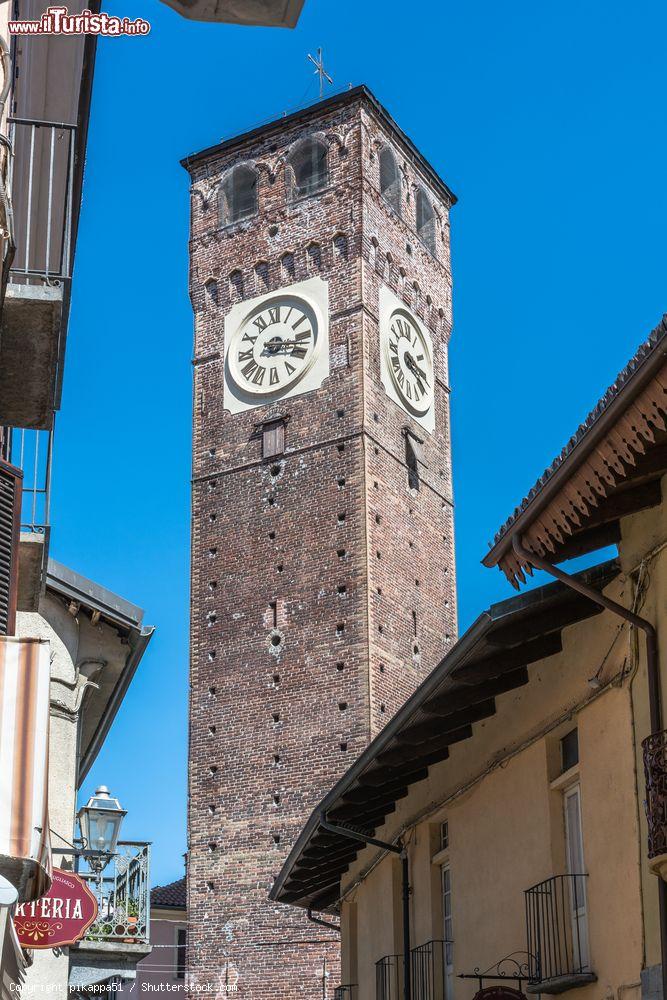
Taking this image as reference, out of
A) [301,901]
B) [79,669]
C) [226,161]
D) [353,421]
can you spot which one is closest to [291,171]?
[226,161]

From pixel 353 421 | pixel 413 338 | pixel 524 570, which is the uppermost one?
pixel 413 338

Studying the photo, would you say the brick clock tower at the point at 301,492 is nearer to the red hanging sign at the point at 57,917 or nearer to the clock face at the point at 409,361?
the clock face at the point at 409,361

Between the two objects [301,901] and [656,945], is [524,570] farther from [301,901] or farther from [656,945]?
[301,901]

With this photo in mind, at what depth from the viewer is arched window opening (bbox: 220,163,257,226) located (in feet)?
124

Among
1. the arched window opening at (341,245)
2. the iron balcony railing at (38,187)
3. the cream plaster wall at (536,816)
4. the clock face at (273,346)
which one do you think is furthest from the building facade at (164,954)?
the iron balcony railing at (38,187)

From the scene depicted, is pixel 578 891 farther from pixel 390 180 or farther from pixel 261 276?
pixel 390 180

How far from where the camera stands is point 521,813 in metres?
10.2

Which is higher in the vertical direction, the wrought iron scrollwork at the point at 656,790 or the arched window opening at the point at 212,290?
the arched window opening at the point at 212,290

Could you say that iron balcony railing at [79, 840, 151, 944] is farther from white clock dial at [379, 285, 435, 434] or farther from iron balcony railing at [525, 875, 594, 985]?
white clock dial at [379, 285, 435, 434]

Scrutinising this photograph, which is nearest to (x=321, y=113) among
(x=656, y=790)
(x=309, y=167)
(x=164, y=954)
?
(x=309, y=167)

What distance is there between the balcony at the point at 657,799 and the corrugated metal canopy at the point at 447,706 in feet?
4.85

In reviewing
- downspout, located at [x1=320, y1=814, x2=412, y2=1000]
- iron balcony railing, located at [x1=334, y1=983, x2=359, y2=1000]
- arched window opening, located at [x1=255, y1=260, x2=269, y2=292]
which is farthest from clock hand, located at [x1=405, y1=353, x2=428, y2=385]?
downspout, located at [x1=320, y1=814, x2=412, y2=1000]

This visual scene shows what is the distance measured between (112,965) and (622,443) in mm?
8315

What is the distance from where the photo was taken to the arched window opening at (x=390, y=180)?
3738 centimetres
